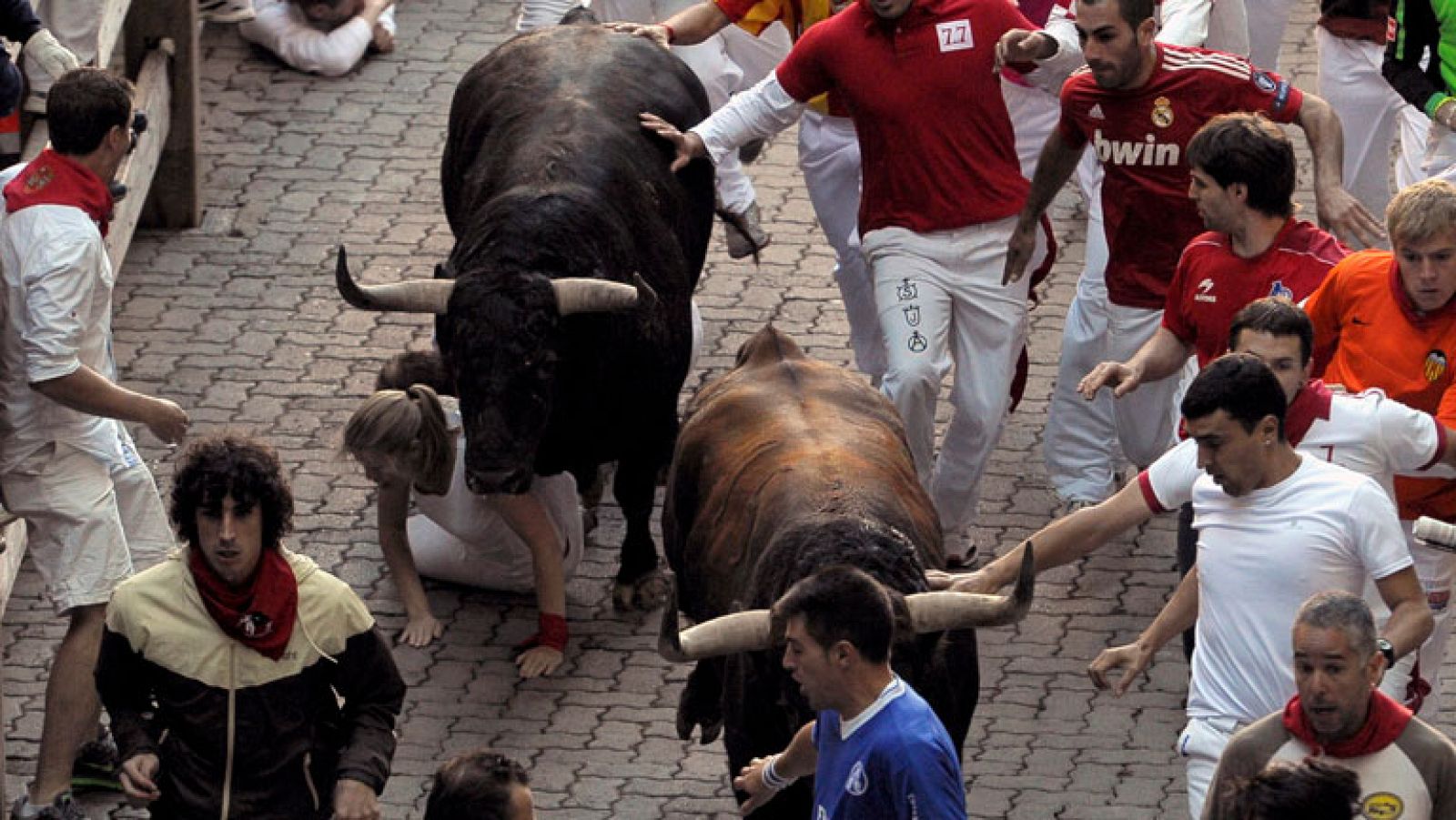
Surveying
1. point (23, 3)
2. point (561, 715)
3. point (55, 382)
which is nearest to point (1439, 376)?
point (561, 715)

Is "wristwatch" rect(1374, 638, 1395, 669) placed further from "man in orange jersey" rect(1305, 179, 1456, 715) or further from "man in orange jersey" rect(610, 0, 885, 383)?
"man in orange jersey" rect(610, 0, 885, 383)

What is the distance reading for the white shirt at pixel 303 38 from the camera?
15.7m

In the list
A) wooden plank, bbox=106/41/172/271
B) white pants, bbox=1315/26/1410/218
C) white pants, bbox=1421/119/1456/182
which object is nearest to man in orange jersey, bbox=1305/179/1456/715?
white pants, bbox=1421/119/1456/182

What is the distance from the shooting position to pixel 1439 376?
8.34 meters

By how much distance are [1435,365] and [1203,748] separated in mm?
1513

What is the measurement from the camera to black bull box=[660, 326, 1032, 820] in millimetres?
7434

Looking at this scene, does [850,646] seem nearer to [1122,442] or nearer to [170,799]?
[170,799]

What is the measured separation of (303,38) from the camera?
51.5 feet

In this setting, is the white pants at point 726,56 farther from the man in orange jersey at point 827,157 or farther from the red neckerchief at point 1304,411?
the red neckerchief at point 1304,411

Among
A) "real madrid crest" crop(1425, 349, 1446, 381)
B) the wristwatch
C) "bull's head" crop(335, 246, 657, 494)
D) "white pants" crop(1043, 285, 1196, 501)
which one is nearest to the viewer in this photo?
the wristwatch

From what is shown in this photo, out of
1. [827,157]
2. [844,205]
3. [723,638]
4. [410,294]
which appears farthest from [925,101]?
[723,638]

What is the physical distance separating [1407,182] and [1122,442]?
1.94 m

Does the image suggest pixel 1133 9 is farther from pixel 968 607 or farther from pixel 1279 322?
pixel 968 607

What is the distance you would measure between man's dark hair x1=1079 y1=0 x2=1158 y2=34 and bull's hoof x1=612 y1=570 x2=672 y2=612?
2.86 m
